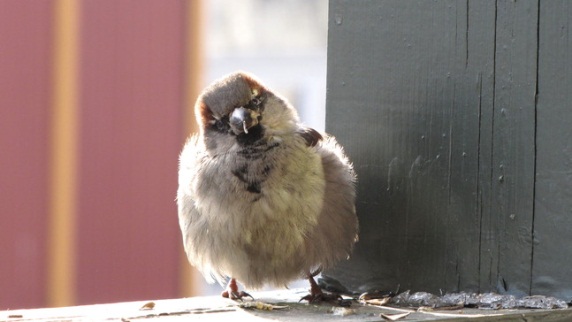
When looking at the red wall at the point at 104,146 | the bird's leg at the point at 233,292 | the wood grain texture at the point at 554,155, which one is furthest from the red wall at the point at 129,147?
the wood grain texture at the point at 554,155

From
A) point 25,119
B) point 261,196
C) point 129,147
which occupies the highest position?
point 25,119

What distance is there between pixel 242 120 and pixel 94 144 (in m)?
6.96

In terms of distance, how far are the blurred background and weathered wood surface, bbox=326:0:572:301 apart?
6.61 meters

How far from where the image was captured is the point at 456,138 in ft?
9.13

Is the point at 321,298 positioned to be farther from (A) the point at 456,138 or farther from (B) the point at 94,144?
(B) the point at 94,144

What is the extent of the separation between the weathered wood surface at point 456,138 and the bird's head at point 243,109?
0.60ft

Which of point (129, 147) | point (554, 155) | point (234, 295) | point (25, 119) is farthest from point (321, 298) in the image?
point (129, 147)

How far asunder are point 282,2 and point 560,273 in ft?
53.5

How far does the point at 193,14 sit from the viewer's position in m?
10.0

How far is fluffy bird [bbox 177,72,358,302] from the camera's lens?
9.35ft

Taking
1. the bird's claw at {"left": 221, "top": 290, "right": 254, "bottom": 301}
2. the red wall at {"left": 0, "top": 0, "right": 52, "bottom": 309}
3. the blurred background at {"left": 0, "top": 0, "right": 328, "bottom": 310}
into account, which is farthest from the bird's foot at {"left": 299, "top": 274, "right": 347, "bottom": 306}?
the red wall at {"left": 0, "top": 0, "right": 52, "bottom": 309}

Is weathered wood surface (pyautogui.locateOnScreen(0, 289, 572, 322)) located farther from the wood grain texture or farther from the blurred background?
the blurred background

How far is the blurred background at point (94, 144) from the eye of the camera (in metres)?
9.32

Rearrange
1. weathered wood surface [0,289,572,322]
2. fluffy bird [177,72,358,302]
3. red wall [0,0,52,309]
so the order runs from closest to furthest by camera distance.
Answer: weathered wood surface [0,289,572,322]
fluffy bird [177,72,358,302]
red wall [0,0,52,309]
